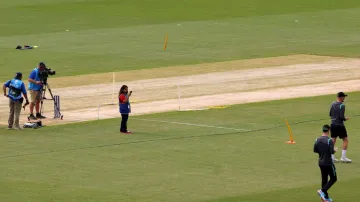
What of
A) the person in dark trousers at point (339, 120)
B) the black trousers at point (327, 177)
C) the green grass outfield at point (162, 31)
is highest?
the green grass outfield at point (162, 31)

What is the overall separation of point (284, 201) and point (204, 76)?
2646cm

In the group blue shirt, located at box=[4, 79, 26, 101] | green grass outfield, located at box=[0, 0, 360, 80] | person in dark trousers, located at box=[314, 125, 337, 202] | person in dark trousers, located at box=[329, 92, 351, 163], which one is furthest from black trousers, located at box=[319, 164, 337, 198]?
green grass outfield, located at box=[0, 0, 360, 80]

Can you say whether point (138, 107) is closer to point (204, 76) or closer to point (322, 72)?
point (204, 76)

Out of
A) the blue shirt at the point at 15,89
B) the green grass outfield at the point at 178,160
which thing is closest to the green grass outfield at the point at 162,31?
the blue shirt at the point at 15,89

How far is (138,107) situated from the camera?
40.7 meters

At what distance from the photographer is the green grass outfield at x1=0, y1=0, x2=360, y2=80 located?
190ft

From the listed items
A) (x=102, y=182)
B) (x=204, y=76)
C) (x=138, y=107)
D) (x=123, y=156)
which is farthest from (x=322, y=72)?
(x=102, y=182)

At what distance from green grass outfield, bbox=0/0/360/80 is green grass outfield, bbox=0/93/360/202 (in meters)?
17.7

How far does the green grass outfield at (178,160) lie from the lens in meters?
25.4

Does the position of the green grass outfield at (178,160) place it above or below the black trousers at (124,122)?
below

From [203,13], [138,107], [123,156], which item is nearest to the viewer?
[123,156]

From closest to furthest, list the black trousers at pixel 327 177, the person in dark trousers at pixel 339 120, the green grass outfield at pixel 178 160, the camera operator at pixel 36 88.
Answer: the black trousers at pixel 327 177 → the green grass outfield at pixel 178 160 → the person in dark trousers at pixel 339 120 → the camera operator at pixel 36 88

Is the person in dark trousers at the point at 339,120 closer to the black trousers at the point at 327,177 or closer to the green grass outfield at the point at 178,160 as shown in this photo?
the green grass outfield at the point at 178,160

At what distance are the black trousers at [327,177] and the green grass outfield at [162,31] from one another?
29038 millimetres
